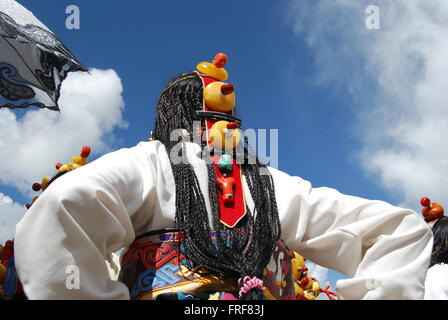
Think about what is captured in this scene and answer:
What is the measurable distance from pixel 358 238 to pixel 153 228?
35.9 inches

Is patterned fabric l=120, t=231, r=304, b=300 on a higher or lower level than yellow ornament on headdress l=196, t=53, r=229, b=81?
lower

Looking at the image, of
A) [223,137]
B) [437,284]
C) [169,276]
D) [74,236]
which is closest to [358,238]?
[223,137]

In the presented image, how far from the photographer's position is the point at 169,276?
2.07m

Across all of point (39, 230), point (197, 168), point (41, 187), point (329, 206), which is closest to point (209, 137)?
point (197, 168)

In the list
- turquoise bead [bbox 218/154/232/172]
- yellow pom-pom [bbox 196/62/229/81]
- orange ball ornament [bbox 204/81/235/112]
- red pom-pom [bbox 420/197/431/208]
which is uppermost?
yellow pom-pom [bbox 196/62/229/81]

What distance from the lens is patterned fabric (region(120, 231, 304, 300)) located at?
203 centimetres

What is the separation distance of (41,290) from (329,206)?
1.33 metres

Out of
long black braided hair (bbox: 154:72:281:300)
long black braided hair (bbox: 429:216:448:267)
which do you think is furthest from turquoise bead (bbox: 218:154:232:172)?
long black braided hair (bbox: 429:216:448:267)

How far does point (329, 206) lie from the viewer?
248 centimetres

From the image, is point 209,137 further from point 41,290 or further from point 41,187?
point 41,187

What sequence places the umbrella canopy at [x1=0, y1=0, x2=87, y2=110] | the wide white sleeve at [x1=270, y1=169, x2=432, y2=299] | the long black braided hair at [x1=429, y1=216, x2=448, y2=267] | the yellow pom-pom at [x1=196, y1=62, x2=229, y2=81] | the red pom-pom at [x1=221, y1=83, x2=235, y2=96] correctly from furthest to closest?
1. the long black braided hair at [x1=429, y1=216, x2=448, y2=267]
2. the umbrella canopy at [x1=0, y1=0, x2=87, y2=110]
3. the yellow pom-pom at [x1=196, y1=62, x2=229, y2=81]
4. the red pom-pom at [x1=221, y1=83, x2=235, y2=96]
5. the wide white sleeve at [x1=270, y1=169, x2=432, y2=299]

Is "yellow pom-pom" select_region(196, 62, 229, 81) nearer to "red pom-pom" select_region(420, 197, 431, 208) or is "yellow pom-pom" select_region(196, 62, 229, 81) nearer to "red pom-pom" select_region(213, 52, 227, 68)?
"red pom-pom" select_region(213, 52, 227, 68)

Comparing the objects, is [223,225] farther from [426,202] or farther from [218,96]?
[426,202]

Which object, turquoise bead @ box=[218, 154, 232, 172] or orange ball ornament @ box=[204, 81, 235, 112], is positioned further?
orange ball ornament @ box=[204, 81, 235, 112]
